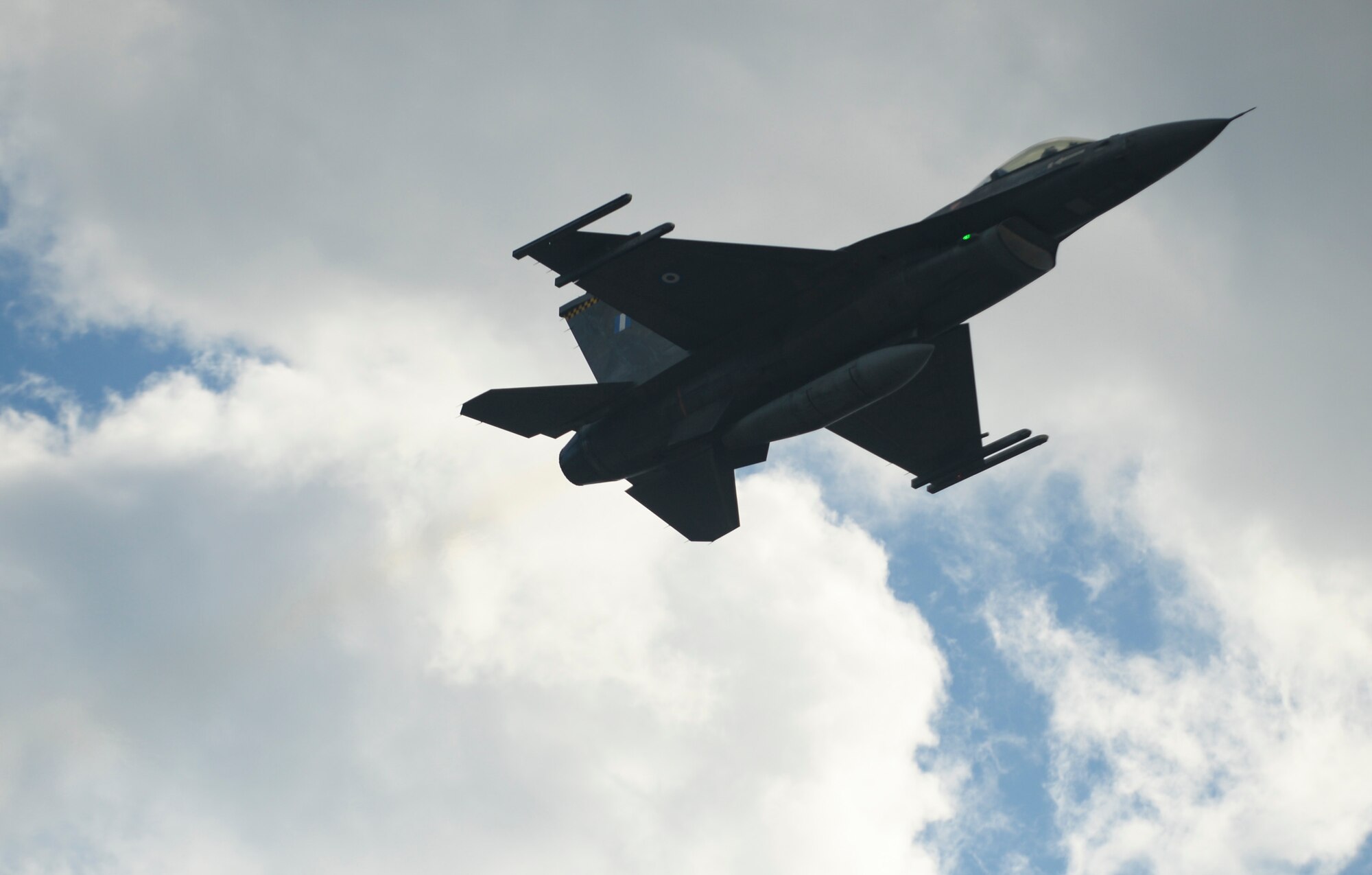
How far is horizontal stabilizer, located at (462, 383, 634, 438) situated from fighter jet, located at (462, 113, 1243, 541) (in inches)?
1.6

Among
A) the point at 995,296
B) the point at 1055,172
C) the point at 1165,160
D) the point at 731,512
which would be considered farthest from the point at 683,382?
the point at 1165,160

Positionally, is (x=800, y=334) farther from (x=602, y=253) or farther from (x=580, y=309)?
(x=580, y=309)

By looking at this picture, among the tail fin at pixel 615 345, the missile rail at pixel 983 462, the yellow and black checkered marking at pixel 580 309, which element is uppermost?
the yellow and black checkered marking at pixel 580 309

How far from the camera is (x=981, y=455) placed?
34062 mm

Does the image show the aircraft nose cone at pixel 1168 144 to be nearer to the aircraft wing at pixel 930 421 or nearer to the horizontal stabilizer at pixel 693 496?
the aircraft wing at pixel 930 421

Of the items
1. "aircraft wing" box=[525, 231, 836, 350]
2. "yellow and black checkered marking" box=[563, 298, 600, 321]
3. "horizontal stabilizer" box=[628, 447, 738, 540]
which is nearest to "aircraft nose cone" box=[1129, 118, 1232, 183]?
"aircraft wing" box=[525, 231, 836, 350]

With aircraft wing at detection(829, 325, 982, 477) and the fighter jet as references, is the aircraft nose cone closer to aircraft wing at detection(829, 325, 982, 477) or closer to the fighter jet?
the fighter jet

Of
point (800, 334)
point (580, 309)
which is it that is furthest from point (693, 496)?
point (580, 309)

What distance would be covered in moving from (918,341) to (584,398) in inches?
363

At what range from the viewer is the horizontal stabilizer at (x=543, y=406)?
31.7 metres

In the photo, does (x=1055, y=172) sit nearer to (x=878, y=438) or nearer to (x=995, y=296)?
(x=995, y=296)

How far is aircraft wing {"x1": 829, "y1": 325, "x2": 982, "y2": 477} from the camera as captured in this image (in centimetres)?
3334

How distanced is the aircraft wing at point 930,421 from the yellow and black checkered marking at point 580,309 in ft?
29.0

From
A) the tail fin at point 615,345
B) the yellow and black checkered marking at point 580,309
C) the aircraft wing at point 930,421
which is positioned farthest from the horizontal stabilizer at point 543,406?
the aircraft wing at point 930,421
